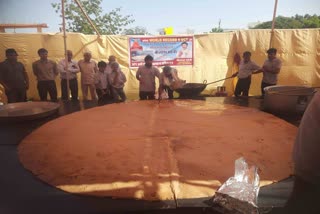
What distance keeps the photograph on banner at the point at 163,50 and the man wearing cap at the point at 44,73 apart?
2834mm

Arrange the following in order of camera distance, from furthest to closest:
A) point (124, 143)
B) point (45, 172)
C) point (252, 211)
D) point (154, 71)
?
point (154, 71), point (124, 143), point (45, 172), point (252, 211)

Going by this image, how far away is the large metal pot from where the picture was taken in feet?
9.38

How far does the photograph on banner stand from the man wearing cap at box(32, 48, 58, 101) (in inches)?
112

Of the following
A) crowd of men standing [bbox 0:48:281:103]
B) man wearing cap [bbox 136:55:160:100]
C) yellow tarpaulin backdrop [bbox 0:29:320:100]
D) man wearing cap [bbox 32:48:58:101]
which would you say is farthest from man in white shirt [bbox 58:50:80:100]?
man wearing cap [bbox 136:55:160:100]

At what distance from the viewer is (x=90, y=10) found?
51.0 ft

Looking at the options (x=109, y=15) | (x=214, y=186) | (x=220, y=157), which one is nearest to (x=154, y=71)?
(x=220, y=157)

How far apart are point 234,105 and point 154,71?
6.61 ft

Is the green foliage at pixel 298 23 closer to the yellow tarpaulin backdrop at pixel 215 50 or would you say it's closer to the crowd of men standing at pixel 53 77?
the yellow tarpaulin backdrop at pixel 215 50

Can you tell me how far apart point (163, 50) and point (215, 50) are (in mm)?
1569

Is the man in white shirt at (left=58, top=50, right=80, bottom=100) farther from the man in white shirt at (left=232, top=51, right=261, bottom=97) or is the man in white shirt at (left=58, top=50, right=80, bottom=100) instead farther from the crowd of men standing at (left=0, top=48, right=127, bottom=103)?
the man in white shirt at (left=232, top=51, right=261, bottom=97)

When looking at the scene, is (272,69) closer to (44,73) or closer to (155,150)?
(155,150)

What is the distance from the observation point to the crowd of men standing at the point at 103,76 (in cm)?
484

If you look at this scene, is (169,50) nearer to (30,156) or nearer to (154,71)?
(154,71)

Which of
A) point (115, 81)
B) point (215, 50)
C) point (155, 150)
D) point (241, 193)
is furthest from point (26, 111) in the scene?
point (215, 50)
